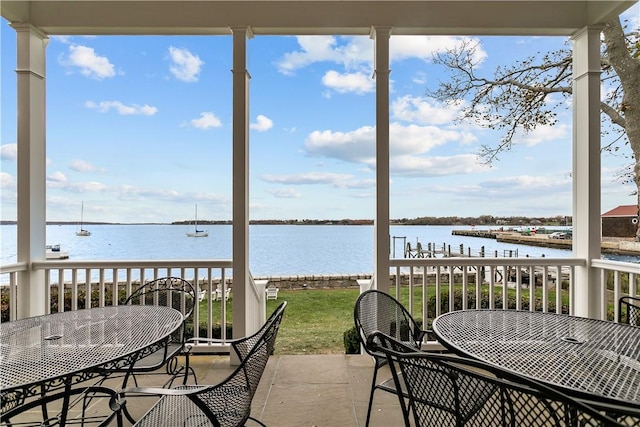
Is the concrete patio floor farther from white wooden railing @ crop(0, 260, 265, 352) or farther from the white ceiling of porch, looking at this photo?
the white ceiling of porch

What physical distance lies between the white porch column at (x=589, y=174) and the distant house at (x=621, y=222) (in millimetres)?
302

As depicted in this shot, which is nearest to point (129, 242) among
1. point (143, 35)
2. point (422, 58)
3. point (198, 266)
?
point (198, 266)

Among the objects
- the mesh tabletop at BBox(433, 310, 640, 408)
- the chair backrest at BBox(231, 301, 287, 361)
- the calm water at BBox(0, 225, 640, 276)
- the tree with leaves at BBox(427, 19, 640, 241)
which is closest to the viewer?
the mesh tabletop at BBox(433, 310, 640, 408)

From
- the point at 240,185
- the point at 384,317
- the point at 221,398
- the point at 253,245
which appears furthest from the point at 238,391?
the point at 253,245

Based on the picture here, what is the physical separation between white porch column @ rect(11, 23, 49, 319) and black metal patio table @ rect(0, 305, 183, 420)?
4.75 feet

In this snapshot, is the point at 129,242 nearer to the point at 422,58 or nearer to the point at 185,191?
the point at 185,191

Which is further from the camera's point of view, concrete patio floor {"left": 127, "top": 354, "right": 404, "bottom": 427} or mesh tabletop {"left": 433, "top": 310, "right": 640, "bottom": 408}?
concrete patio floor {"left": 127, "top": 354, "right": 404, "bottom": 427}

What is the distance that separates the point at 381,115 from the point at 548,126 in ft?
7.48

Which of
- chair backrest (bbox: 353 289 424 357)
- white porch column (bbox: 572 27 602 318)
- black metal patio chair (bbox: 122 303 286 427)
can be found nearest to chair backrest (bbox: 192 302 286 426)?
black metal patio chair (bbox: 122 303 286 427)

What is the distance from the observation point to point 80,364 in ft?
4.40

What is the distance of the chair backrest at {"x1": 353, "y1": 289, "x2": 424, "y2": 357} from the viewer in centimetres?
210

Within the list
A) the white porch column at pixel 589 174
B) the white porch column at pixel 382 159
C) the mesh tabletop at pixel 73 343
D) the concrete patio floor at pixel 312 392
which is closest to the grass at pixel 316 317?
the white porch column at pixel 382 159

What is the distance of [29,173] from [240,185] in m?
1.98

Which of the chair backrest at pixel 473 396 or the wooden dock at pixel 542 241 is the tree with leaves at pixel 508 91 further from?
the chair backrest at pixel 473 396
